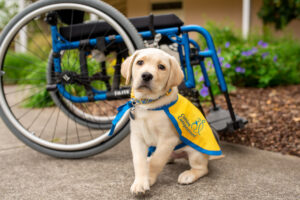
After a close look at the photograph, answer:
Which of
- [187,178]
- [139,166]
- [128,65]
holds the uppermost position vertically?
[128,65]

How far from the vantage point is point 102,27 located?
1980 millimetres

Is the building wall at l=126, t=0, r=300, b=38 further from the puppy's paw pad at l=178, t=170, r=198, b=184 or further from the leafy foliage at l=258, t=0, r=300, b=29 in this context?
the puppy's paw pad at l=178, t=170, r=198, b=184

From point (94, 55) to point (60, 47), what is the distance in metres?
0.27

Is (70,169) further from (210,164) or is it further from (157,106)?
(210,164)

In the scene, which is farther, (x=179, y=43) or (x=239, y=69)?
(x=239, y=69)

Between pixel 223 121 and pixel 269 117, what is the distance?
93 centimetres

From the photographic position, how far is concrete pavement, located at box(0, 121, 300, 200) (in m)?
1.42

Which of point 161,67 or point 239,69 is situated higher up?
point 161,67

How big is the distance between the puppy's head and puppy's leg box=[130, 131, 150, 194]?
267 mm

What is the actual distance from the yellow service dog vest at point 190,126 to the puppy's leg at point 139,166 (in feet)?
0.66

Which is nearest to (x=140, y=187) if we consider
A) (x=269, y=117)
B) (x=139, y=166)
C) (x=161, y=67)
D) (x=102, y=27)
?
(x=139, y=166)

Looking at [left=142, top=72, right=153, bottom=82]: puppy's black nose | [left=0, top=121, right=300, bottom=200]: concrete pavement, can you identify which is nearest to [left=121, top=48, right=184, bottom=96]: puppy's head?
[left=142, top=72, right=153, bottom=82]: puppy's black nose

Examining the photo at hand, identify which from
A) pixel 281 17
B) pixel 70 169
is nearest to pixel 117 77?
pixel 70 169

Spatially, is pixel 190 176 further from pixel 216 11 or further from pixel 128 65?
pixel 216 11
